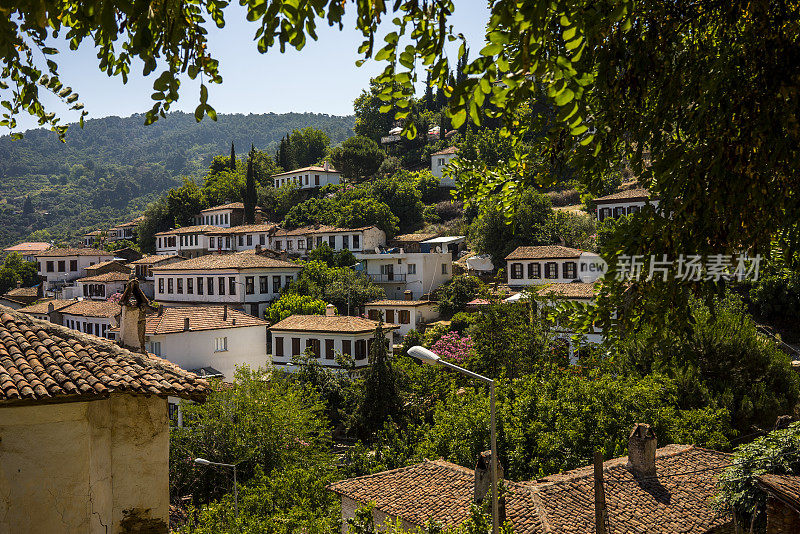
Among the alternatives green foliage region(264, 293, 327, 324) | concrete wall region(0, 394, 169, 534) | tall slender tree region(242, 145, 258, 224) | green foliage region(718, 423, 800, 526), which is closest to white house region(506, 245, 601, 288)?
green foliage region(264, 293, 327, 324)

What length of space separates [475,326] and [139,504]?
22.6 m

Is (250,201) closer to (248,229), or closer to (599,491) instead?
(248,229)

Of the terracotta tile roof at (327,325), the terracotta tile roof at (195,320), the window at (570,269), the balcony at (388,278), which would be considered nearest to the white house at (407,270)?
the balcony at (388,278)

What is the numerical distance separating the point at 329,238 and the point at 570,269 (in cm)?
2247

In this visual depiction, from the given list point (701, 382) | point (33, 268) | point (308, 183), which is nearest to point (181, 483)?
point (701, 382)

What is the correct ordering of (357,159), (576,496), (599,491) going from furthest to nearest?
(357,159), (576,496), (599,491)

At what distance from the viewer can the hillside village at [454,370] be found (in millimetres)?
4508

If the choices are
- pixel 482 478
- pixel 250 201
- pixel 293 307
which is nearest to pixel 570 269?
pixel 293 307

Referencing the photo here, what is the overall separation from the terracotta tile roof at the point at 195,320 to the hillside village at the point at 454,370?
17 cm

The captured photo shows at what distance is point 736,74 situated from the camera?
3.75 meters

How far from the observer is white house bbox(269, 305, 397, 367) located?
113ft

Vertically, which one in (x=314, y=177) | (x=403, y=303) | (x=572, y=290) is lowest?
(x=403, y=303)

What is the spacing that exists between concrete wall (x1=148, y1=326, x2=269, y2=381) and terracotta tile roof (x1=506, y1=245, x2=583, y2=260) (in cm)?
1736

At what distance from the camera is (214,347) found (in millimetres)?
34250
